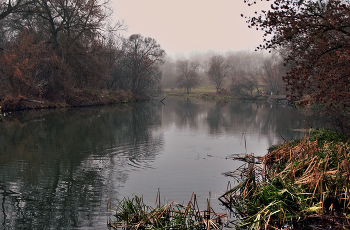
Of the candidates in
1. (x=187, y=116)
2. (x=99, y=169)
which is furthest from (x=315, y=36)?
(x=187, y=116)

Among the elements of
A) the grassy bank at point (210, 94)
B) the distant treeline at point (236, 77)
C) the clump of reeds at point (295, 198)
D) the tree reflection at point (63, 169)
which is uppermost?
the distant treeline at point (236, 77)

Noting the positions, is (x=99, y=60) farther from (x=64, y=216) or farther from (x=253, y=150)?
(x=64, y=216)

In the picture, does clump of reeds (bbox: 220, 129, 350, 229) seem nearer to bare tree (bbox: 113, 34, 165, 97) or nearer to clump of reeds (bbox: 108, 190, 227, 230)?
clump of reeds (bbox: 108, 190, 227, 230)

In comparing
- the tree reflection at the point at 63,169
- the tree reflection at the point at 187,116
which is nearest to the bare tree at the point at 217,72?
the tree reflection at the point at 187,116

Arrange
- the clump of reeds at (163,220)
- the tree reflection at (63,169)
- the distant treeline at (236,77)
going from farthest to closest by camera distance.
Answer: the distant treeline at (236,77), the tree reflection at (63,169), the clump of reeds at (163,220)

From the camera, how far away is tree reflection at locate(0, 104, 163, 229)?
7227 mm

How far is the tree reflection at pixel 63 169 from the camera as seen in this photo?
23.7 ft

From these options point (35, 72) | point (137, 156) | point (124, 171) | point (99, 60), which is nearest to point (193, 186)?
point (124, 171)

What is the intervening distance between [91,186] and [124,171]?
1.69 metres

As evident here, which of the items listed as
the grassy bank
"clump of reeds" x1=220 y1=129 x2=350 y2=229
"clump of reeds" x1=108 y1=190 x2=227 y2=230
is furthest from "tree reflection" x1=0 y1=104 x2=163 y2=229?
the grassy bank

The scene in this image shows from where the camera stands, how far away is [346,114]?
43.0 ft

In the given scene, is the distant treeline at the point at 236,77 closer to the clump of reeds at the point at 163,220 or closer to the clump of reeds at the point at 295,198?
the clump of reeds at the point at 295,198

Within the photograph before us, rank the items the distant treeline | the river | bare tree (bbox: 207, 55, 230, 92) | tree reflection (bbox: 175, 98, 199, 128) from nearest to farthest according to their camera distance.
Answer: the river → tree reflection (bbox: 175, 98, 199, 128) → the distant treeline → bare tree (bbox: 207, 55, 230, 92)

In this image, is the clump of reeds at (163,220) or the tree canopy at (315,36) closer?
the clump of reeds at (163,220)
